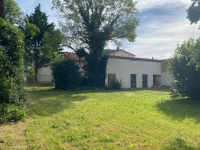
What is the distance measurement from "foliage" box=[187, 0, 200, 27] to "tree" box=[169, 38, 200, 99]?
5.42m

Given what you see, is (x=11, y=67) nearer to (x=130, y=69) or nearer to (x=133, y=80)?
(x=130, y=69)

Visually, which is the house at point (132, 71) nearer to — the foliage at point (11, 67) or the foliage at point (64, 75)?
the foliage at point (64, 75)

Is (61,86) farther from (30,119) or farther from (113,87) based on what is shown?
(30,119)

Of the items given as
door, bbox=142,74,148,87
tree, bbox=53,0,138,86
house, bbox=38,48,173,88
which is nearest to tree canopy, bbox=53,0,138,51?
tree, bbox=53,0,138,86

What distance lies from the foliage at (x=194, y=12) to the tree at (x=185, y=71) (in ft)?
17.8

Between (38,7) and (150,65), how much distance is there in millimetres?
18122

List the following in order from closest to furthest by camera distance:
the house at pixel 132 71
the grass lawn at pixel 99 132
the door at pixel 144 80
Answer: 1. the grass lawn at pixel 99 132
2. the house at pixel 132 71
3. the door at pixel 144 80

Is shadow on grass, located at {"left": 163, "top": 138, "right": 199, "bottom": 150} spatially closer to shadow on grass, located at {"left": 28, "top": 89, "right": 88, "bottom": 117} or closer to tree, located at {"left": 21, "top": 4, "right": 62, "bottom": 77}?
shadow on grass, located at {"left": 28, "top": 89, "right": 88, "bottom": 117}

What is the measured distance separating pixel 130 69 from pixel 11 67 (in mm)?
16973

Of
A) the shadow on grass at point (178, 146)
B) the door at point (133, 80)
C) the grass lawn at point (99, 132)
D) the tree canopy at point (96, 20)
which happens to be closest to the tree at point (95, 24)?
the tree canopy at point (96, 20)

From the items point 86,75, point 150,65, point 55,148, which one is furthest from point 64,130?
point 150,65

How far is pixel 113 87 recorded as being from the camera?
63.7 feet

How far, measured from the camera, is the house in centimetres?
1994

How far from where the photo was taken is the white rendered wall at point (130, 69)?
20.3m
